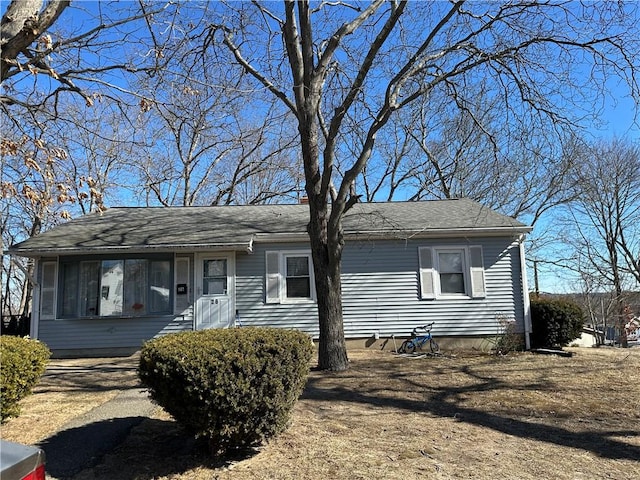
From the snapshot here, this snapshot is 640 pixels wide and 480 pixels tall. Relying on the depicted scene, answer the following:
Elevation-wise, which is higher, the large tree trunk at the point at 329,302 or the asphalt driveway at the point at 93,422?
the large tree trunk at the point at 329,302

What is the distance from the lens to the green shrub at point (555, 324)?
1216 cm

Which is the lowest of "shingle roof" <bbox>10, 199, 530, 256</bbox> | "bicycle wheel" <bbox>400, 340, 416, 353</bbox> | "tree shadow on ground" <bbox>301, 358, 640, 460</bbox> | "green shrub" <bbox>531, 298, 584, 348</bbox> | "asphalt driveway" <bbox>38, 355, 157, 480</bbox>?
"tree shadow on ground" <bbox>301, 358, 640, 460</bbox>

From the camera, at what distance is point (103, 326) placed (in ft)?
39.4

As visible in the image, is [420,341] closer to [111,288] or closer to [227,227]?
[227,227]

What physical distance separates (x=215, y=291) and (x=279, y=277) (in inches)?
66.3

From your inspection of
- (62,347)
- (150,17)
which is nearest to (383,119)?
(150,17)

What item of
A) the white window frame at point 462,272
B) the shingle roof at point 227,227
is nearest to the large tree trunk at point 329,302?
the shingle roof at point 227,227

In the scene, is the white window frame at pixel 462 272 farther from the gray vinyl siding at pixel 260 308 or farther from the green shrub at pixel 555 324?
the gray vinyl siding at pixel 260 308

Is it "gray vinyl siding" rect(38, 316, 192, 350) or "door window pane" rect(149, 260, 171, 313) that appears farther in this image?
"door window pane" rect(149, 260, 171, 313)

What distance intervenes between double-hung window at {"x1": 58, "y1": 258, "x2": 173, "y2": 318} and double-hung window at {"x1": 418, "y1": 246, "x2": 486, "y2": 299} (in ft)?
21.9

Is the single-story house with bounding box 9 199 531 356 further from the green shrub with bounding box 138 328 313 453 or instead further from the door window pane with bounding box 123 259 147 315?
the green shrub with bounding box 138 328 313 453

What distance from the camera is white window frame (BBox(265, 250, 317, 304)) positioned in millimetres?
12461

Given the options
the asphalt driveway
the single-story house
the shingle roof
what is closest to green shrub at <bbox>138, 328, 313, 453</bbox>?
the asphalt driveway

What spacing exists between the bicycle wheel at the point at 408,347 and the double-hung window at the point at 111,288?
6000 millimetres
